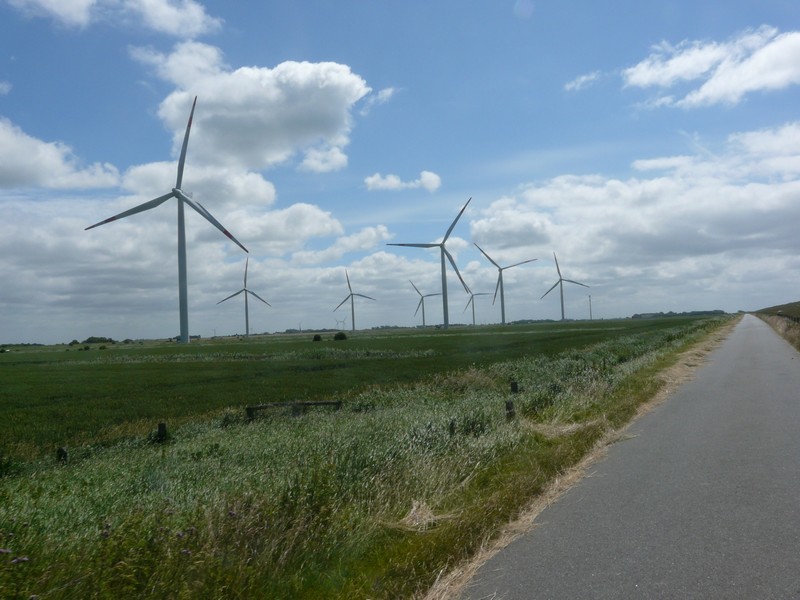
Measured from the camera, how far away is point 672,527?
7203 millimetres

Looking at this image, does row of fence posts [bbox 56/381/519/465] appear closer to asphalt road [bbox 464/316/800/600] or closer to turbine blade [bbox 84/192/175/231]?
asphalt road [bbox 464/316/800/600]

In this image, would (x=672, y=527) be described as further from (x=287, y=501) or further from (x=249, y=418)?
(x=249, y=418)

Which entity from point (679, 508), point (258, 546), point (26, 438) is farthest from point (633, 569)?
point (26, 438)

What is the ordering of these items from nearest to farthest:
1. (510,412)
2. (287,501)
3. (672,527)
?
1. (287,501)
2. (672,527)
3. (510,412)

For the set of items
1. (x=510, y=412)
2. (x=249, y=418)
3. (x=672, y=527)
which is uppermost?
(x=510, y=412)

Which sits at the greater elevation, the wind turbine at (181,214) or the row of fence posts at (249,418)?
the wind turbine at (181,214)

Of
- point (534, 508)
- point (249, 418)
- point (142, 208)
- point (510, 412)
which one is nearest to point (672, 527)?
point (534, 508)

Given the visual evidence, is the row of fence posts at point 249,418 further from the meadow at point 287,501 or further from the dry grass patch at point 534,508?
the dry grass patch at point 534,508

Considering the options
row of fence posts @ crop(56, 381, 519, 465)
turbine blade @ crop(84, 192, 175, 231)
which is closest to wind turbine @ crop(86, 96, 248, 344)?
turbine blade @ crop(84, 192, 175, 231)

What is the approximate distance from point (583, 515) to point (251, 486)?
3.58 meters

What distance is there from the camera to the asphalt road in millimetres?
5699

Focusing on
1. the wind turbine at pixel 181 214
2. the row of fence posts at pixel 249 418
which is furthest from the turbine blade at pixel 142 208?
the row of fence posts at pixel 249 418

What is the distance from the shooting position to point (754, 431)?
1322 cm

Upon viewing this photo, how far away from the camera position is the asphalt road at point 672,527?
5.70 metres
